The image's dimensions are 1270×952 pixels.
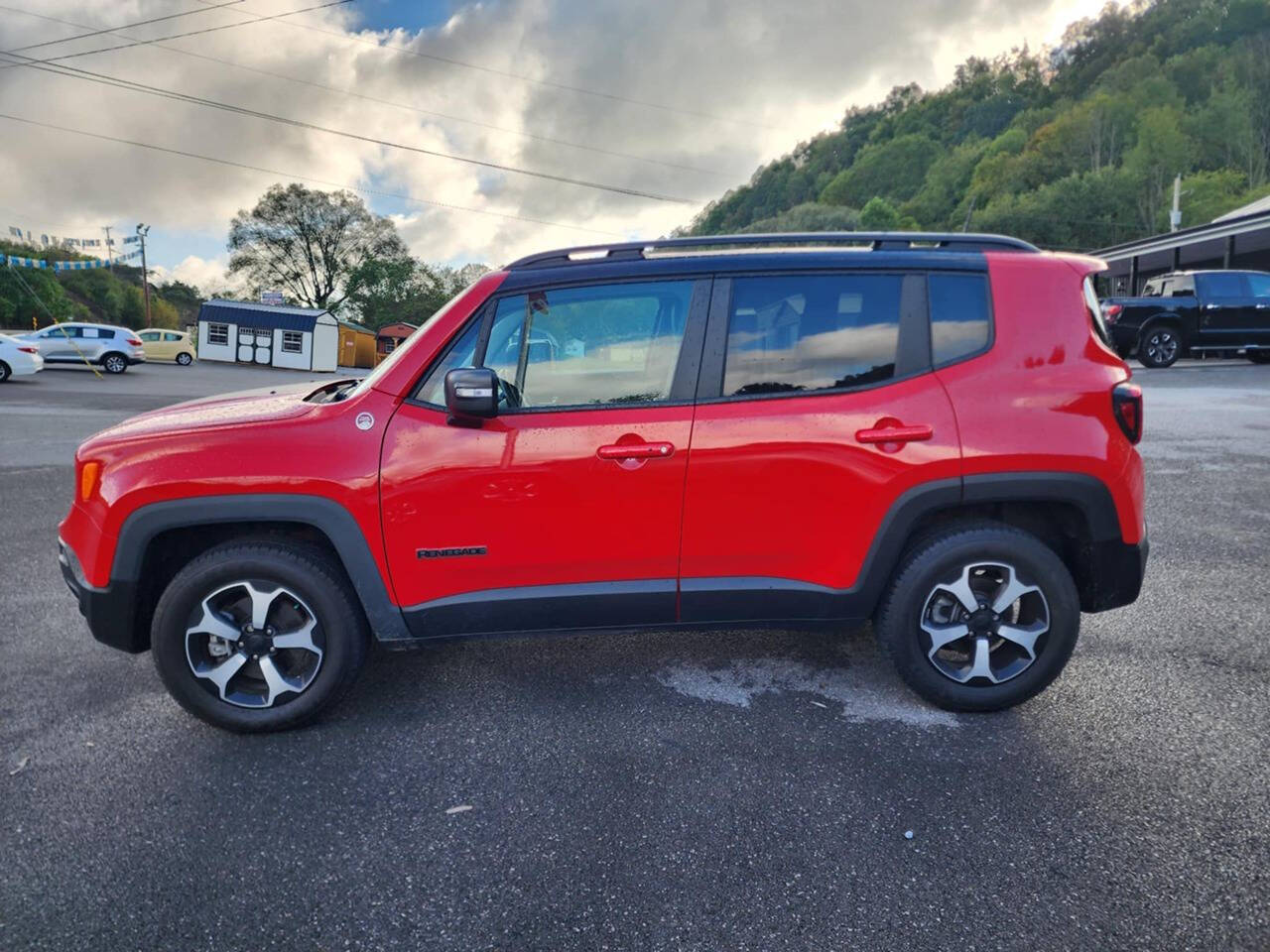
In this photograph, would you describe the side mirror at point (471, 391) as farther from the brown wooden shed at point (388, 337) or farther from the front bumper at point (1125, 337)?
the brown wooden shed at point (388, 337)

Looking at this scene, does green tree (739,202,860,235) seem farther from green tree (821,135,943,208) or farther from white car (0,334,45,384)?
white car (0,334,45,384)

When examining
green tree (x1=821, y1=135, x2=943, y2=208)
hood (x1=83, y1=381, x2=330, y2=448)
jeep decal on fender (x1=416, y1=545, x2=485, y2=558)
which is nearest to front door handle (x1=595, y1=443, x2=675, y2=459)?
jeep decal on fender (x1=416, y1=545, x2=485, y2=558)

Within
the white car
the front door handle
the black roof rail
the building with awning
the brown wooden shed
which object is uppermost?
the building with awning

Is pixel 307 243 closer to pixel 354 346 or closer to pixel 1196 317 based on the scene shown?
pixel 354 346

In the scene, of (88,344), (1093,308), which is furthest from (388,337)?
(1093,308)

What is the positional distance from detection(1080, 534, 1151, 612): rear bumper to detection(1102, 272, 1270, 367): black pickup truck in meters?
15.4

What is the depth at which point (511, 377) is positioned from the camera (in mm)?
2826

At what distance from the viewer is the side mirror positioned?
8.39ft

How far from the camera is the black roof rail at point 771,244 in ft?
9.72

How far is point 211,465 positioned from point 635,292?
172 centimetres

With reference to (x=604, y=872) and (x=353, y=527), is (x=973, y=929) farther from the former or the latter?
(x=353, y=527)

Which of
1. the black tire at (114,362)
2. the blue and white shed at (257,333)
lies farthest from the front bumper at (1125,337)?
the blue and white shed at (257,333)

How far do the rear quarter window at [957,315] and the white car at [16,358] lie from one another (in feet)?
76.1

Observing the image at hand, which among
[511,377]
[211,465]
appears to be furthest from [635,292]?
[211,465]
